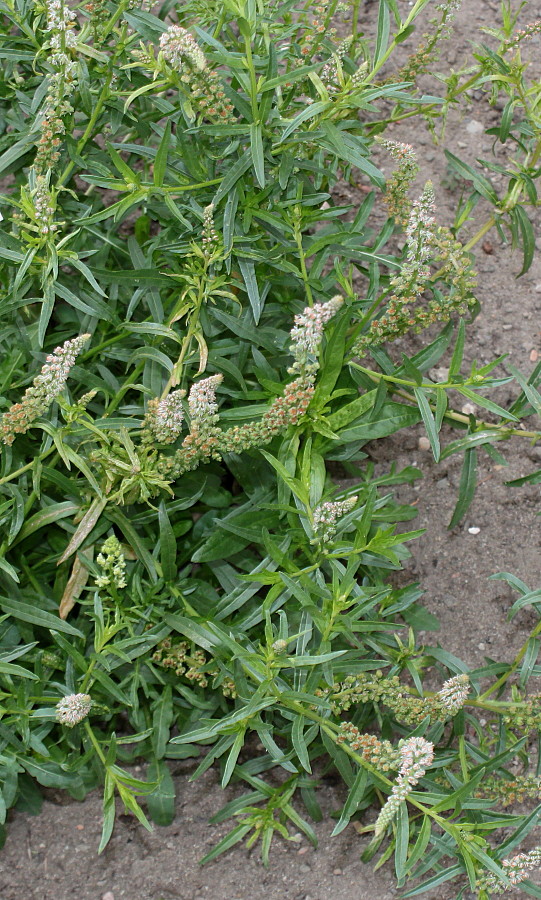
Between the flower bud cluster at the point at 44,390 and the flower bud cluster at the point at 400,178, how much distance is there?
108 cm

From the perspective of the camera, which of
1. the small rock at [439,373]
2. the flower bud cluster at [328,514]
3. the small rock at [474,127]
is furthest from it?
the small rock at [474,127]

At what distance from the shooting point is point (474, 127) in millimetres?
3799

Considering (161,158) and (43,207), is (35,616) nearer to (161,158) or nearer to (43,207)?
(43,207)

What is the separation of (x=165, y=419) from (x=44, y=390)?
1.04 ft

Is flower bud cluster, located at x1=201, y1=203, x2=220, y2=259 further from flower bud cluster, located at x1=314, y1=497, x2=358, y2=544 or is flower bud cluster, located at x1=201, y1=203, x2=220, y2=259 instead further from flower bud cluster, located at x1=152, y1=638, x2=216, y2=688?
flower bud cluster, located at x1=152, y1=638, x2=216, y2=688

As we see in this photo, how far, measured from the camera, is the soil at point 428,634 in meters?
2.72

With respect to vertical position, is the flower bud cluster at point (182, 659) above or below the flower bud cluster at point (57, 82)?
below

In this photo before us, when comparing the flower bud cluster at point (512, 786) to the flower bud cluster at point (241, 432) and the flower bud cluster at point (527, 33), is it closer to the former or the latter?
the flower bud cluster at point (241, 432)

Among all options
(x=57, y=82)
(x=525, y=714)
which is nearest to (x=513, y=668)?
(x=525, y=714)

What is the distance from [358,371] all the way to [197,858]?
158cm

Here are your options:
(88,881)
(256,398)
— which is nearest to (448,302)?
(256,398)

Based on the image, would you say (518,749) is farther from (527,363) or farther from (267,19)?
(267,19)

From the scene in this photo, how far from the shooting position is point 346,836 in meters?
2.83

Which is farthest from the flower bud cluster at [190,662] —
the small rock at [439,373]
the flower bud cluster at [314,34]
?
the flower bud cluster at [314,34]
